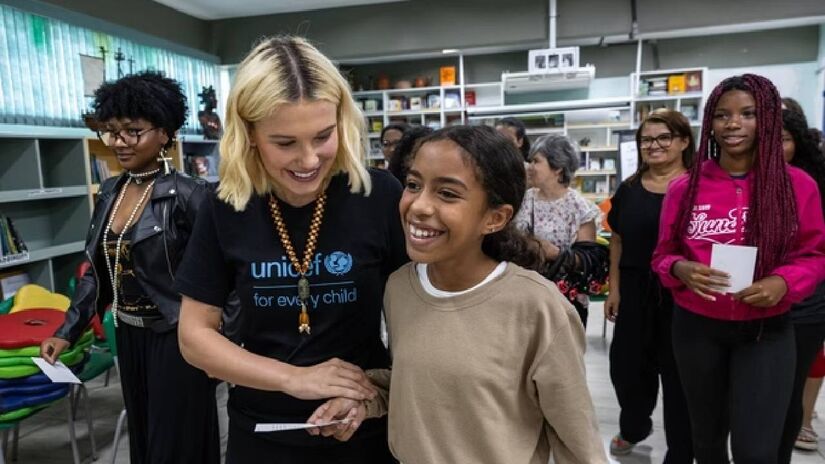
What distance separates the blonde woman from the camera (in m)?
0.99

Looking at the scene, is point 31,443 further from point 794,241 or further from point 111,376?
point 794,241

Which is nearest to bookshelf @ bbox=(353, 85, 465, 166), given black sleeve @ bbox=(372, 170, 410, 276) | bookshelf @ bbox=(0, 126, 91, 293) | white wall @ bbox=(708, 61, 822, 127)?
white wall @ bbox=(708, 61, 822, 127)

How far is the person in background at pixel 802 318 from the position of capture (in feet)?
6.24

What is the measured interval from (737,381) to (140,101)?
86.4 inches

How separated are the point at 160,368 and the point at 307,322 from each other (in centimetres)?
100

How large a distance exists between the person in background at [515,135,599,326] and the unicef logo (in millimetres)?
1711

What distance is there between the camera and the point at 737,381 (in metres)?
1.70

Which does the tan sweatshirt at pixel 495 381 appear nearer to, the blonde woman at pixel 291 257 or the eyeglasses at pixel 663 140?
the blonde woman at pixel 291 257

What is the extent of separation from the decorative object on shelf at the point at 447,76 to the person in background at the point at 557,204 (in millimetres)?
5461

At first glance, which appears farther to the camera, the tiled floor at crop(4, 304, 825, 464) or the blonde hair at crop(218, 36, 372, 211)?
the tiled floor at crop(4, 304, 825, 464)

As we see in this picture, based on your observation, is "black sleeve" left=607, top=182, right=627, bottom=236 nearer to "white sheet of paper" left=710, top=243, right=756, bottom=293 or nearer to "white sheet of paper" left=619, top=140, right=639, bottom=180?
"white sheet of paper" left=710, top=243, right=756, bottom=293

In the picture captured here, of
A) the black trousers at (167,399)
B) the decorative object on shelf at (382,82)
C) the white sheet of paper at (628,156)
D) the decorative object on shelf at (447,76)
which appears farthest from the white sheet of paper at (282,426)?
the decorative object on shelf at (382,82)

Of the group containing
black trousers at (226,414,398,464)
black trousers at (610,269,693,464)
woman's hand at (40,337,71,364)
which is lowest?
black trousers at (610,269,693,464)

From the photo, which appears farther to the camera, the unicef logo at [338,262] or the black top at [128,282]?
the black top at [128,282]
